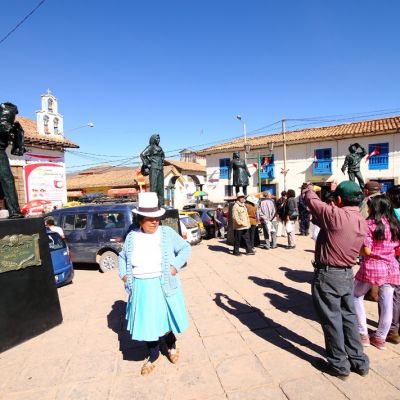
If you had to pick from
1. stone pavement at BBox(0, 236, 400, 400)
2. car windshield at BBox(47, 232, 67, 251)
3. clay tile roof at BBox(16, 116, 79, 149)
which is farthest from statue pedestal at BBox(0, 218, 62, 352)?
clay tile roof at BBox(16, 116, 79, 149)

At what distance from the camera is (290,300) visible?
4797 mm

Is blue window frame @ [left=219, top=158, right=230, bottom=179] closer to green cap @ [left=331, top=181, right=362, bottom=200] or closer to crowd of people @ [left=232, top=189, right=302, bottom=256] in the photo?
crowd of people @ [left=232, top=189, right=302, bottom=256]

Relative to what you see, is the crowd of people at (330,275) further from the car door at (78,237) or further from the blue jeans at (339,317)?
the car door at (78,237)

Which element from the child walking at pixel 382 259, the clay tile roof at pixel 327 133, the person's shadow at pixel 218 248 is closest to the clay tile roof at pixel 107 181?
the clay tile roof at pixel 327 133

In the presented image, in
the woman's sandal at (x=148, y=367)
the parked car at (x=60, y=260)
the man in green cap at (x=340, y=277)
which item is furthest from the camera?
the parked car at (x=60, y=260)

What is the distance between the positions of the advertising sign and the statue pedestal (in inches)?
545

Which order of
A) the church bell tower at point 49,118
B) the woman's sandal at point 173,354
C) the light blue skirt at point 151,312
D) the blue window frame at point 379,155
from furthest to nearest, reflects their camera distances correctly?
the blue window frame at point 379,155
the church bell tower at point 49,118
the woman's sandal at point 173,354
the light blue skirt at point 151,312

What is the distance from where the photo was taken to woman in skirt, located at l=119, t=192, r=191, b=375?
9.38 ft

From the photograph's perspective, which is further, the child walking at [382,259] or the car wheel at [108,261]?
the car wheel at [108,261]

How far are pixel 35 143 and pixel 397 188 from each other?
17208 mm

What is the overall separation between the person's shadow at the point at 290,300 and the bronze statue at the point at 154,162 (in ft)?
10.1

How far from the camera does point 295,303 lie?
4.66 m

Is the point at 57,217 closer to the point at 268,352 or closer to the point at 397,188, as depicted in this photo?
the point at 268,352

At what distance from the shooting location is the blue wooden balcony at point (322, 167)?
24828mm
